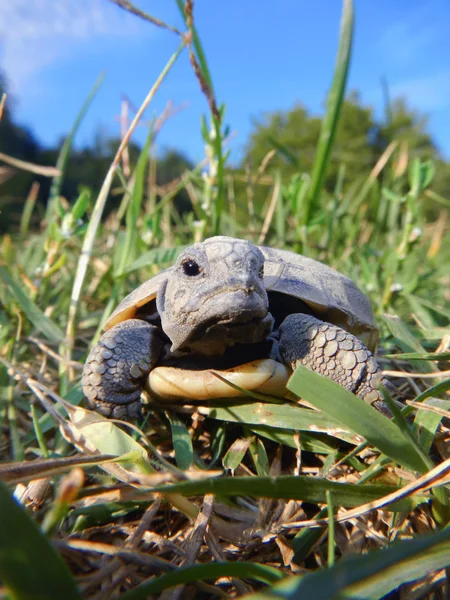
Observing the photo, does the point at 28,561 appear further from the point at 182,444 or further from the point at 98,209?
the point at 98,209

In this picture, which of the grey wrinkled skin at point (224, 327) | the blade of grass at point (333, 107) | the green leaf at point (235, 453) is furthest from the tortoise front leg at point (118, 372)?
the blade of grass at point (333, 107)

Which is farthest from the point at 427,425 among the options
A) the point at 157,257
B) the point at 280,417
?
the point at 157,257

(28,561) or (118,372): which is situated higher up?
(28,561)

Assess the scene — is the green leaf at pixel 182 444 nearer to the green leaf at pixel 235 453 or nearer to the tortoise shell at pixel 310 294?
the green leaf at pixel 235 453

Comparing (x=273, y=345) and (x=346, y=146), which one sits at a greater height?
(x=346, y=146)

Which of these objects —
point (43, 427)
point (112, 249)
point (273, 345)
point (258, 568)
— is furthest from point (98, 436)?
point (112, 249)

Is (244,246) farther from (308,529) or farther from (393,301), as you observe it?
(393,301)

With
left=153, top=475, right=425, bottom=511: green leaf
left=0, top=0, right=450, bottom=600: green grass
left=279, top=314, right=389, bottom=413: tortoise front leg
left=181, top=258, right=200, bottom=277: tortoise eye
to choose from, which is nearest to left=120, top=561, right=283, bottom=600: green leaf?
left=0, top=0, right=450, bottom=600: green grass
